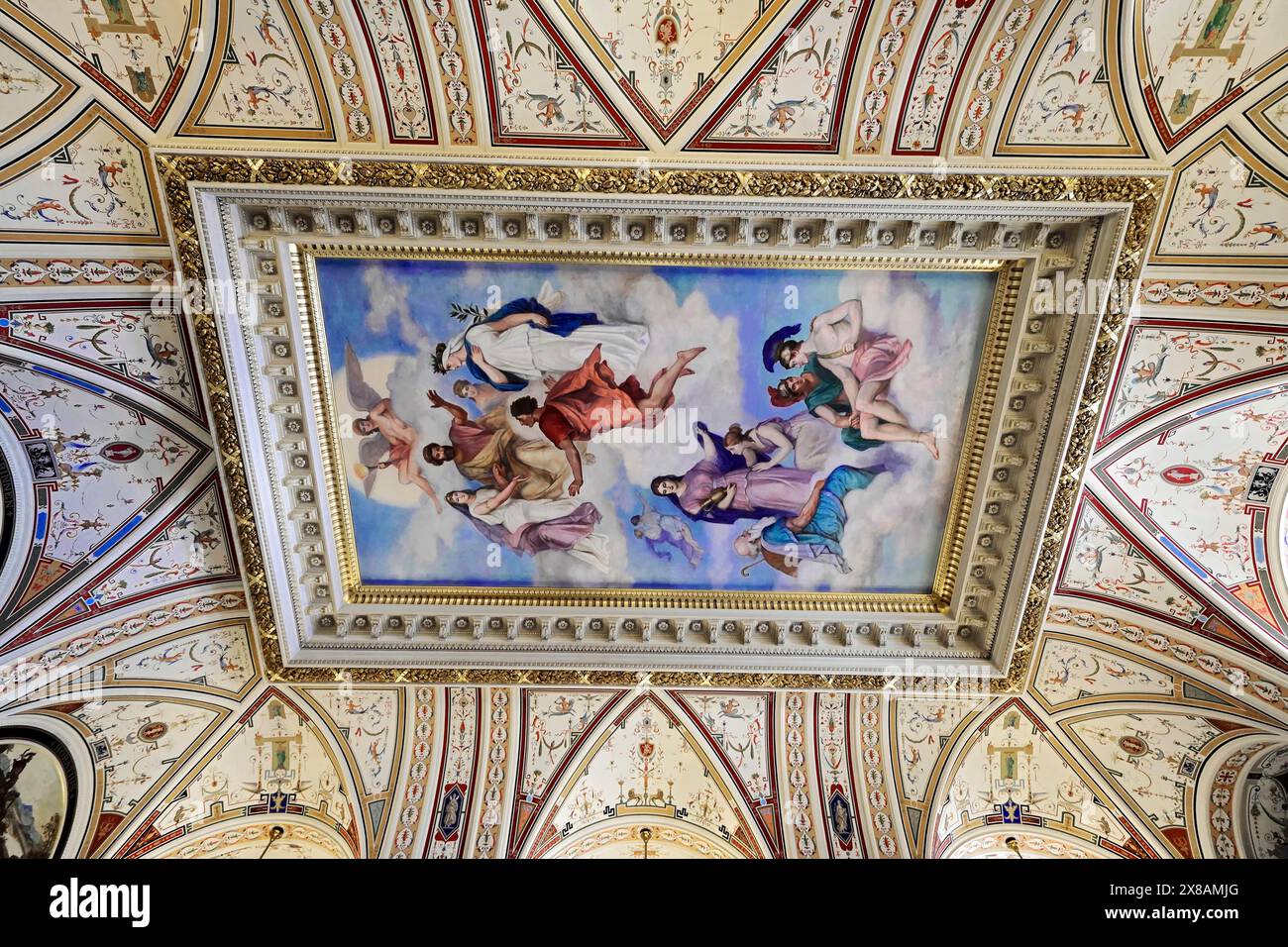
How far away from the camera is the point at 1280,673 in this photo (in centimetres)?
Result: 880

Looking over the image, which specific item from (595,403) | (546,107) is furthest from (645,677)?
(546,107)

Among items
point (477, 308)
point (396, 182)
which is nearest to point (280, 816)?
point (477, 308)

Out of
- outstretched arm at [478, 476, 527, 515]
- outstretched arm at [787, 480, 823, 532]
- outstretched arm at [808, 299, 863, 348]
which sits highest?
outstretched arm at [808, 299, 863, 348]

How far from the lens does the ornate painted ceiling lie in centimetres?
664

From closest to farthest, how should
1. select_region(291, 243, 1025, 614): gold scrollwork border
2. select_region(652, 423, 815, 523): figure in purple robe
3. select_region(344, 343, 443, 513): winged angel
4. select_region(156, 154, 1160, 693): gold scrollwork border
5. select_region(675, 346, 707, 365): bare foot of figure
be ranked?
1. select_region(156, 154, 1160, 693): gold scrollwork border
2. select_region(291, 243, 1025, 614): gold scrollwork border
3. select_region(675, 346, 707, 365): bare foot of figure
4. select_region(344, 343, 443, 513): winged angel
5. select_region(652, 423, 815, 523): figure in purple robe

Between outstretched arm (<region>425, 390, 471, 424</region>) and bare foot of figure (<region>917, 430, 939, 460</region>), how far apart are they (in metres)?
5.74

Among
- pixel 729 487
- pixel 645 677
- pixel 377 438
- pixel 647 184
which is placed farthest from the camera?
pixel 645 677

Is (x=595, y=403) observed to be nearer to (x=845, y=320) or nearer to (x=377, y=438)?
(x=377, y=438)

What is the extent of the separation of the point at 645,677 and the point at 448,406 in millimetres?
4791

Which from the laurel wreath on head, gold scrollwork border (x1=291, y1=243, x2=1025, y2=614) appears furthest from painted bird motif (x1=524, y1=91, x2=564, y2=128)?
the laurel wreath on head

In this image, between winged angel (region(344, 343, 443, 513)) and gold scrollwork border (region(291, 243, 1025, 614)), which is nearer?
gold scrollwork border (region(291, 243, 1025, 614))

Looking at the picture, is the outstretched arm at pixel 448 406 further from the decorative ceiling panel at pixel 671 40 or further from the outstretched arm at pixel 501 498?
the decorative ceiling panel at pixel 671 40

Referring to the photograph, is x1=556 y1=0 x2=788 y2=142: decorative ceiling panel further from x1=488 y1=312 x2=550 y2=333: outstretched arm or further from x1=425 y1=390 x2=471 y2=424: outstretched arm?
x1=425 y1=390 x2=471 y2=424: outstretched arm

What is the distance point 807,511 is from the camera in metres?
9.38
